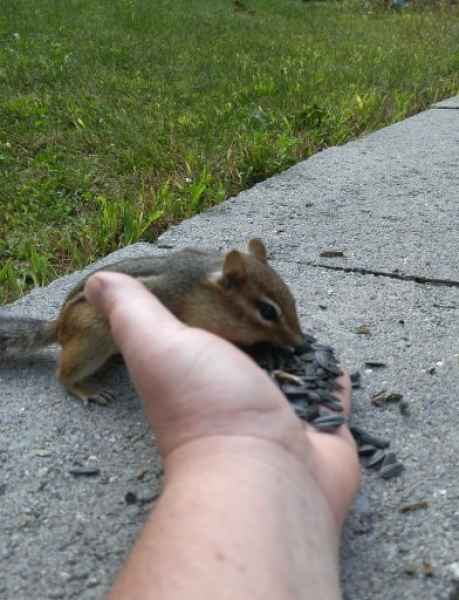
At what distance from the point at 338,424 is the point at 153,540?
0.71 meters

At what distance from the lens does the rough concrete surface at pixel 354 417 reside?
1768 millimetres

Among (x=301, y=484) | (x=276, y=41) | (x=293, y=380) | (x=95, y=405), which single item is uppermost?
(x=301, y=484)

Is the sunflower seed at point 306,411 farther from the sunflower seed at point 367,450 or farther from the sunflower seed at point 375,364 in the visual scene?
the sunflower seed at point 375,364

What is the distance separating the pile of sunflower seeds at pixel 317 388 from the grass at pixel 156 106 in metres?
1.37

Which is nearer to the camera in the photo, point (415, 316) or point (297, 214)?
point (415, 316)

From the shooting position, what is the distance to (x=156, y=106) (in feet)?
19.4

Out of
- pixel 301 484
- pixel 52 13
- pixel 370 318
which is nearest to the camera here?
pixel 301 484

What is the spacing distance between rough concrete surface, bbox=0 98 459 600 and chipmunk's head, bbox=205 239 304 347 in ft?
0.96

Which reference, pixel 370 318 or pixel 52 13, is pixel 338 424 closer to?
pixel 370 318

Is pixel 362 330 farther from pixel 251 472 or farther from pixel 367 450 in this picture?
pixel 251 472

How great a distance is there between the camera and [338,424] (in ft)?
6.65

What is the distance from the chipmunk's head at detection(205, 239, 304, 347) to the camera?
2.38m

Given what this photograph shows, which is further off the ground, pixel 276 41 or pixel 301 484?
pixel 301 484

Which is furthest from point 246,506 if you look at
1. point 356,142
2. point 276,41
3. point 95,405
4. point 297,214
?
point 276,41
